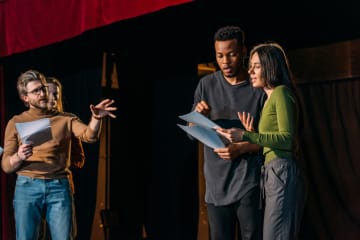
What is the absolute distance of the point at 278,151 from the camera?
6.51 ft

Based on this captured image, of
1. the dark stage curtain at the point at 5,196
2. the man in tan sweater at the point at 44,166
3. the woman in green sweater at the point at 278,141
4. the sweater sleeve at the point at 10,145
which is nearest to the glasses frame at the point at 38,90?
the man in tan sweater at the point at 44,166

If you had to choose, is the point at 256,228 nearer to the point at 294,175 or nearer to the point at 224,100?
the point at 294,175

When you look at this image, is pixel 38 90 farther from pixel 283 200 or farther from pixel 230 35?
pixel 283 200

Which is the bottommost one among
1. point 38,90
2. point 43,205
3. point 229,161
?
point 43,205

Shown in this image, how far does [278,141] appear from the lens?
6.37ft

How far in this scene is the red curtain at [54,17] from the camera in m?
3.31

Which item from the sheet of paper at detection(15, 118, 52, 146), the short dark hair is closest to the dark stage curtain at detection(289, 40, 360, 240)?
the short dark hair

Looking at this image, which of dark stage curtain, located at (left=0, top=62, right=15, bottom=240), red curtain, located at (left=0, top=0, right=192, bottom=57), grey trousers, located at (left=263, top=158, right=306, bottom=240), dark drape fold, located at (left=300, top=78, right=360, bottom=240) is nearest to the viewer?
grey trousers, located at (left=263, top=158, right=306, bottom=240)

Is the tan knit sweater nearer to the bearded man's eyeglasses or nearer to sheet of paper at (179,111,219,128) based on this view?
the bearded man's eyeglasses

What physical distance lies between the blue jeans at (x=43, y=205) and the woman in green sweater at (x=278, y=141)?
0.94 m

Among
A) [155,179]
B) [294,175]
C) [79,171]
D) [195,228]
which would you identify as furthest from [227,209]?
[79,171]

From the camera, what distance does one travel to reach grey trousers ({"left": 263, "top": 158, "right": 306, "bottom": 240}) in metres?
1.94

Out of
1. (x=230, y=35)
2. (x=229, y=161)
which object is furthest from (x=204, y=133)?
(x=230, y=35)

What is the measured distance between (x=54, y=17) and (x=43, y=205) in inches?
65.0
